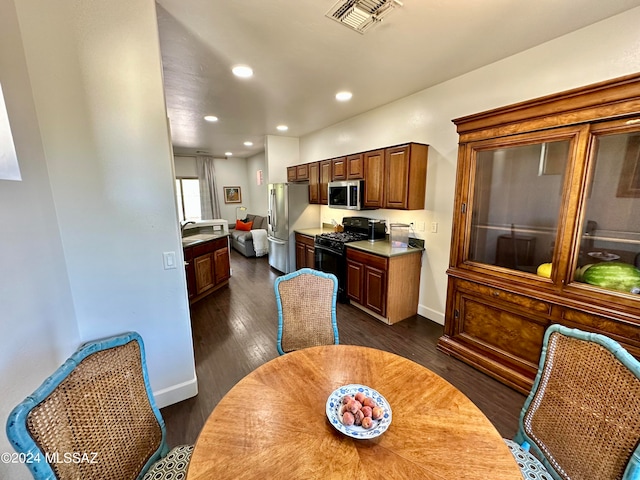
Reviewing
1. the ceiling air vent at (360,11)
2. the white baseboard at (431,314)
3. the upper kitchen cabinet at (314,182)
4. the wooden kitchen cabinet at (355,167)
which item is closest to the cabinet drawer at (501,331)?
the white baseboard at (431,314)

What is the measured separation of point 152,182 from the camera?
171 centimetres

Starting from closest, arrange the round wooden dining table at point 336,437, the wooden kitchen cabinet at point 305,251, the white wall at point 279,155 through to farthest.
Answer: the round wooden dining table at point 336,437 → the wooden kitchen cabinet at point 305,251 → the white wall at point 279,155

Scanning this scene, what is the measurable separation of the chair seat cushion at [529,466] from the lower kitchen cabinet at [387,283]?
1969mm

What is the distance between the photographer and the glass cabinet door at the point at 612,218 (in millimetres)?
1692

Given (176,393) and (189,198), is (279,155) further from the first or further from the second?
(176,393)

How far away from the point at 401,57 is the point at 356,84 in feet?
2.16

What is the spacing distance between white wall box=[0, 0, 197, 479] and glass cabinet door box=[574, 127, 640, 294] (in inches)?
112

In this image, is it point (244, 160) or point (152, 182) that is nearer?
point (152, 182)

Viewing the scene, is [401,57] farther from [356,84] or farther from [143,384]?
[143,384]

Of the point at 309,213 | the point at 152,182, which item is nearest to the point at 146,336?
the point at 152,182

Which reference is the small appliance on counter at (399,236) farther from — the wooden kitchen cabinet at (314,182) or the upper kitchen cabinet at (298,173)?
the upper kitchen cabinet at (298,173)

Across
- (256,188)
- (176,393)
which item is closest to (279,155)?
(256,188)

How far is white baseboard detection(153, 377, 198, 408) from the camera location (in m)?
1.96

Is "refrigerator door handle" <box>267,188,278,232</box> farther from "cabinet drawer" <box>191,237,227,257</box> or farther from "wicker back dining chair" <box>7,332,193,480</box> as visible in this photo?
"wicker back dining chair" <box>7,332,193,480</box>
